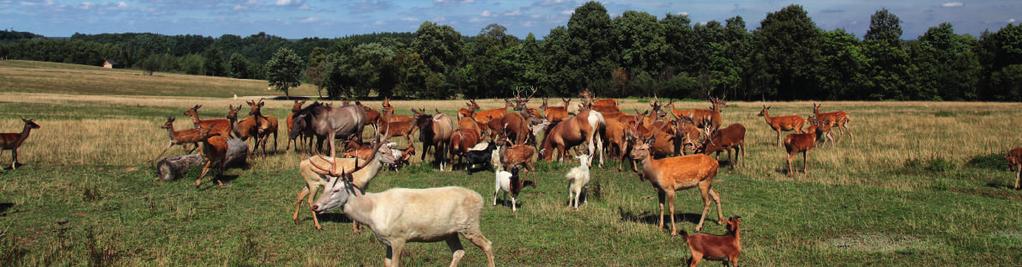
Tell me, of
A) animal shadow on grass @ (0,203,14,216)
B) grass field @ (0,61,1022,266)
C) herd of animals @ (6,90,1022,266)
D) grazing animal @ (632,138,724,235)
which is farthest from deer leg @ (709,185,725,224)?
animal shadow on grass @ (0,203,14,216)

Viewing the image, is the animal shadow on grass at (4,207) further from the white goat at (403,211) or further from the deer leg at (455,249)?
the deer leg at (455,249)

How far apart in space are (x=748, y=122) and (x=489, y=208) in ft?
83.2

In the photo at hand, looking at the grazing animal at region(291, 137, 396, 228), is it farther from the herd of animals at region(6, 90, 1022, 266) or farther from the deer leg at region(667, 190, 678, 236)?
the deer leg at region(667, 190, 678, 236)

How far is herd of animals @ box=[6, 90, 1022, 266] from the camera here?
7711 millimetres

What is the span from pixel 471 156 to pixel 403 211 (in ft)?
31.3

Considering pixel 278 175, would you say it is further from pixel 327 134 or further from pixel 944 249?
pixel 944 249

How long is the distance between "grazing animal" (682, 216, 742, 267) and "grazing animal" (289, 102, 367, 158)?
12643 mm

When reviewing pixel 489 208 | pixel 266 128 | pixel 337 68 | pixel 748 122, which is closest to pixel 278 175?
pixel 266 128

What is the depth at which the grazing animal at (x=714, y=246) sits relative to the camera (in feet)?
27.0

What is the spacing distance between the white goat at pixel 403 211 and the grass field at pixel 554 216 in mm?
1345

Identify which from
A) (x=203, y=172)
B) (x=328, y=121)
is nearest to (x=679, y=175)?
(x=203, y=172)

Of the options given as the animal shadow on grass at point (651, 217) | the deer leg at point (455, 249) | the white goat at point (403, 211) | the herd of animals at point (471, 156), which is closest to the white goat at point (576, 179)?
the herd of animals at point (471, 156)

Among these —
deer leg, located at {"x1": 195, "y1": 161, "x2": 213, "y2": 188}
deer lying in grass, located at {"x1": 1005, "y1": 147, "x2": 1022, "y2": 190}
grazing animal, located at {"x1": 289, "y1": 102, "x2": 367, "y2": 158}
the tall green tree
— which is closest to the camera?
deer leg, located at {"x1": 195, "y1": 161, "x2": 213, "y2": 188}

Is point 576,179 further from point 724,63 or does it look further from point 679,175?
point 724,63
